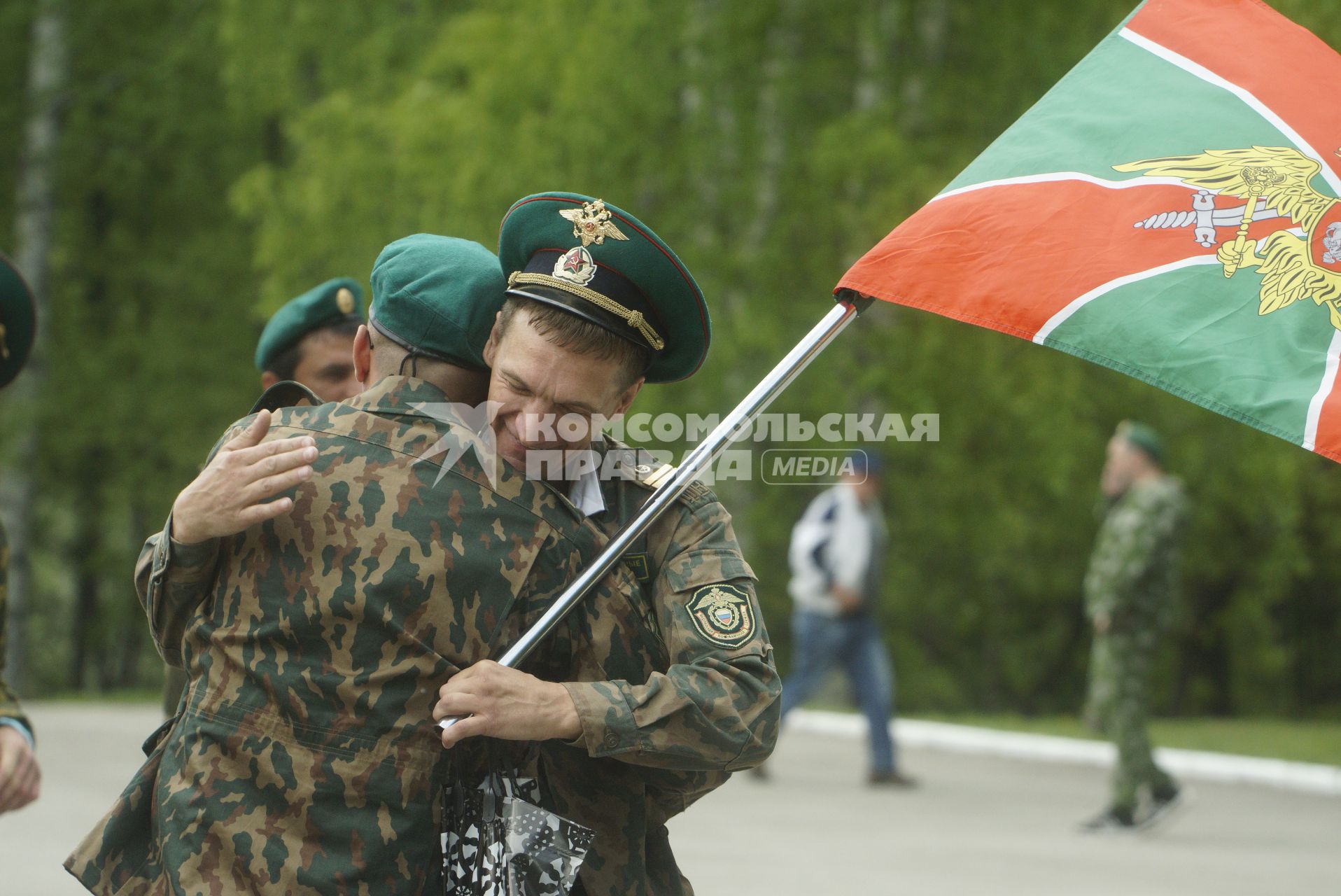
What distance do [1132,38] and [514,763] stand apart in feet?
6.30

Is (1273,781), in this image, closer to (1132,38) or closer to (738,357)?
(738,357)

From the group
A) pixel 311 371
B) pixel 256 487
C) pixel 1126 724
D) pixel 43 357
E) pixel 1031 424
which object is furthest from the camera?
pixel 43 357

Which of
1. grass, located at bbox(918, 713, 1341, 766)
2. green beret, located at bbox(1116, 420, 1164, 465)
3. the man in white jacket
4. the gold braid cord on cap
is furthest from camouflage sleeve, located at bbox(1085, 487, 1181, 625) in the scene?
the gold braid cord on cap

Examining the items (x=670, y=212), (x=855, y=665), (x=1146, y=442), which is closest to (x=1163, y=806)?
(x=1146, y=442)

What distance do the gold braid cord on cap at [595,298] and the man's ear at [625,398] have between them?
85 mm

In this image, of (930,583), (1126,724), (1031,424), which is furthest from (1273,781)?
(930,583)

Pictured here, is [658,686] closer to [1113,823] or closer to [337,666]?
[337,666]

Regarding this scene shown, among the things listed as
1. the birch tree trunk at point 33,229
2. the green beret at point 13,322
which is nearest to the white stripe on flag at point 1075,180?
the green beret at point 13,322

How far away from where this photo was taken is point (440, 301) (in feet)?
9.29

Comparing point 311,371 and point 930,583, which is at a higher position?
point 311,371

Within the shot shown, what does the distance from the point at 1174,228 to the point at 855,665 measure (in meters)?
7.42

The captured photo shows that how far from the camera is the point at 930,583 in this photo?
23.6 m

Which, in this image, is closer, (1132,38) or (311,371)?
(1132,38)

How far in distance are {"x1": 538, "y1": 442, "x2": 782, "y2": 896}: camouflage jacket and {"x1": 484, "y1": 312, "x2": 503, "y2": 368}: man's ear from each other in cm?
24
